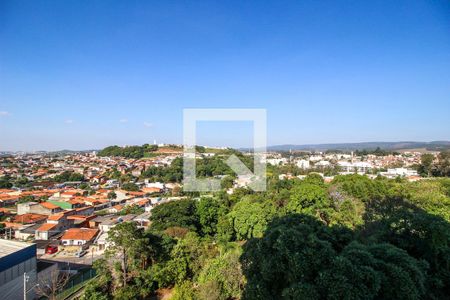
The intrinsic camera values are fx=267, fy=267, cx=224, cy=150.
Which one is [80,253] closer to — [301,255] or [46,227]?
[46,227]

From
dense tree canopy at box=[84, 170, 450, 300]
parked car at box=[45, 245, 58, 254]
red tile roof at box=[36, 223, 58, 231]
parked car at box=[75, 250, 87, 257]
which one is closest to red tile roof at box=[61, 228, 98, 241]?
parked car at box=[45, 245, 58, 254]

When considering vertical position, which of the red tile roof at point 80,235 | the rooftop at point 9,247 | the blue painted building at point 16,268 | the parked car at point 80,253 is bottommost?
the parked car at point 80,253

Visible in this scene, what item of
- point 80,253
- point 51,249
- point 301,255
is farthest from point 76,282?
point 301,255

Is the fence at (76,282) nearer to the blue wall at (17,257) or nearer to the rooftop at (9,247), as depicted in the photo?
the blue wall at (17,257)

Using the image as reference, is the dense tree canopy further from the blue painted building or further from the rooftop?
the rooftop

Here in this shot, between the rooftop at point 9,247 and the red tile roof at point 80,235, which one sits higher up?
the rooftop at point 9,247

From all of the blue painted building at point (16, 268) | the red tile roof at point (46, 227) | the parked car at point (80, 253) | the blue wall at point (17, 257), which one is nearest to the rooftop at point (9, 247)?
the blue painted building at point (16, 268)

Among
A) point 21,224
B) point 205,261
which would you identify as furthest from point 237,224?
point 21,224

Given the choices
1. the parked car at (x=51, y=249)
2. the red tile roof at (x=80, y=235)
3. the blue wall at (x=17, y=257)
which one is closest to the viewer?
the blue wall at (x=17, y=257)

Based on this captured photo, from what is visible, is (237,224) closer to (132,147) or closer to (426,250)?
(426,250)

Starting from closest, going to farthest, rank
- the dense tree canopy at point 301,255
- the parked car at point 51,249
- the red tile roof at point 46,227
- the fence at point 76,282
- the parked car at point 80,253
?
the dense tree canopy at point 301,255 → the fence at point 76,282 → the parked car at point 80,253 → the parked car at point 51,249 → the red tile roof at point 46,227

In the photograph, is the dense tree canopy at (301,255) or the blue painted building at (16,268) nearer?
the dense tree canopy at (301,255)
